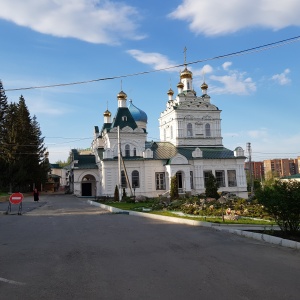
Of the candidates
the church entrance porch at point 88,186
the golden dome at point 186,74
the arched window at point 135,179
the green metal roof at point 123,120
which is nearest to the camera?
the arched window at point 135,179

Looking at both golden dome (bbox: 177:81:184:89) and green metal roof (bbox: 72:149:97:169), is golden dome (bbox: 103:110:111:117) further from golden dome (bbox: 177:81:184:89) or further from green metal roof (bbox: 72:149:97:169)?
golden dome (bbox: 177:81:184:89)

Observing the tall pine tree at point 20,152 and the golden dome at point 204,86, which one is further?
the golden dome at point 204,86

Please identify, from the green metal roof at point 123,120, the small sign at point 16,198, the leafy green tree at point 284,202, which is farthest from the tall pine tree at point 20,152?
the leafy green tree at point 284,202

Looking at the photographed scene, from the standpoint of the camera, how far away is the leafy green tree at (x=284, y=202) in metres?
9.48

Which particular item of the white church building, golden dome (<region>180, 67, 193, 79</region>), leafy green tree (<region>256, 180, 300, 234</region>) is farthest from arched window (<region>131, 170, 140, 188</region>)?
leafy green tree (<region>256, 180, 300, 234</region>)

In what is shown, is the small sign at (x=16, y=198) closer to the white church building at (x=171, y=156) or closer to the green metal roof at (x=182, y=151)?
the white church building at (x=171, y=156)

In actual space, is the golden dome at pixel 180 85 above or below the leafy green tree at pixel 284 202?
above

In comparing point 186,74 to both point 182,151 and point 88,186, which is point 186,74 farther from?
point 88,186

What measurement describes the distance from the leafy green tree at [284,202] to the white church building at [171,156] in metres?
29.2

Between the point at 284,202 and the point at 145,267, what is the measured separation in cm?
487

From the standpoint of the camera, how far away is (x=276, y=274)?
619 centimetres

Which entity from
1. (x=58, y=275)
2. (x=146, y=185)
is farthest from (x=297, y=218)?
(x=146, y=185)

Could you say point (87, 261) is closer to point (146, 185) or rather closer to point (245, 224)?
point (245, 224)

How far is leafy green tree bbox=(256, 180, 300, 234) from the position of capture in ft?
31.1
